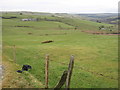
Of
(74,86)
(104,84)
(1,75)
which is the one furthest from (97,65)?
(1,75)

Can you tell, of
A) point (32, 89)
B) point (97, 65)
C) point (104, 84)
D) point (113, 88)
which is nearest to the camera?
point (32, 89)

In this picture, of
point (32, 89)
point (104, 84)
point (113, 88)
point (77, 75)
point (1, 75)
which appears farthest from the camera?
point (77, 75)

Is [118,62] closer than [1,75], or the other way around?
A: [1,75]

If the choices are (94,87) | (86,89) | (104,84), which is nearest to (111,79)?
(104,84)

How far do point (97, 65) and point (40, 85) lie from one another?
29.8 feet

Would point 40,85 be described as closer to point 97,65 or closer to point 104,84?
point 104,84

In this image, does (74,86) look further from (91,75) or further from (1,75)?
(1,75)

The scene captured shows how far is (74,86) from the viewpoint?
11.7 m

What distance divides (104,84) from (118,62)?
802 centimetres

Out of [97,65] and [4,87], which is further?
[97,65]

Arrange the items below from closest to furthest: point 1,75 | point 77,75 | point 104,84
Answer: point 104,84 < point 1,75 < point 77,75

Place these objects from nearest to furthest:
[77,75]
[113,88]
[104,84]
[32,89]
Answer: [32,89]
[113,88]
[104,84]
[77,75]

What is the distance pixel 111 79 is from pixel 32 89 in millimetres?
7584

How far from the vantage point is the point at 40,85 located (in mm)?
11680
